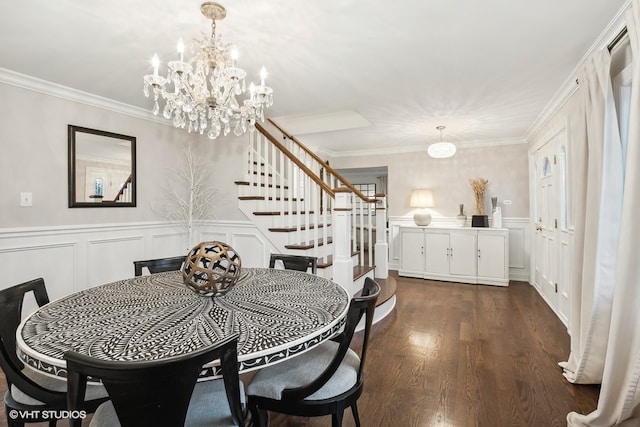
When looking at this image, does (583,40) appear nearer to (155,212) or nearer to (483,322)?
(483,322)

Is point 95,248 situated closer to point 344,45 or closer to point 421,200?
point 344,45

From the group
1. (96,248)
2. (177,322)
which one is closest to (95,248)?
(96,248)

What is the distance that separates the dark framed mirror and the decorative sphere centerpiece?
2.27 metres

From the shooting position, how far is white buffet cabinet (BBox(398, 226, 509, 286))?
15.2ft

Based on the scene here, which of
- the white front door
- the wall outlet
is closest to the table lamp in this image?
the white front door

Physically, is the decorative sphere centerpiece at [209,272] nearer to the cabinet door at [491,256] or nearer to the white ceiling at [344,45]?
the white ceiling at [344,45]

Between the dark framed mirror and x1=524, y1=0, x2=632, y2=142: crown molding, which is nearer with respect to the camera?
x1=524, y1=0, x2=632, y2=142: crown molding

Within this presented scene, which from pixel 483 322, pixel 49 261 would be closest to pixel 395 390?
pixel 483 322

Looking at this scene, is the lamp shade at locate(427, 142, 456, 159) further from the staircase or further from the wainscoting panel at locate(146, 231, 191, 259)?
the wainscoting panel at locate(146, 231, 191, 259)

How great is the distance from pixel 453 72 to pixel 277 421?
283 centimetres

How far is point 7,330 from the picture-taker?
1413 millimetres

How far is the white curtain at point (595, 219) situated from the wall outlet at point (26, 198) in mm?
4313

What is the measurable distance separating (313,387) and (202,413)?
1.37 ft

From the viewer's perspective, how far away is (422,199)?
17.9 feet
